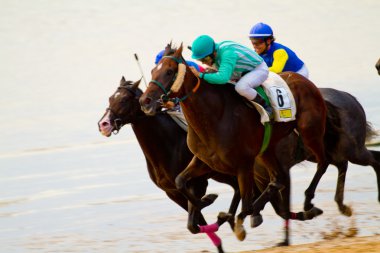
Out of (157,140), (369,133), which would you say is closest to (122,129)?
(369,133)

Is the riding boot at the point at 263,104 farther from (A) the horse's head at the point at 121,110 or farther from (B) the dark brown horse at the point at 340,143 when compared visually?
(A) the horse's head at the point at 121,110

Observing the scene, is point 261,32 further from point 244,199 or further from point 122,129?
point 122,129

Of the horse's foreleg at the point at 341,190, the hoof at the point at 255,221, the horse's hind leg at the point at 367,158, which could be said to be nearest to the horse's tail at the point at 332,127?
the horse's foreleg at the point at 341,190

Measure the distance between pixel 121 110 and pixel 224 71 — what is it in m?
1.68

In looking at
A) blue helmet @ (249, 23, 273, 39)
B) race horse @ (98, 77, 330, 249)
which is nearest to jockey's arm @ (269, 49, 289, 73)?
blue helmet @ (249, 23, 273, 39)

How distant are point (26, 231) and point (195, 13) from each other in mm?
27520

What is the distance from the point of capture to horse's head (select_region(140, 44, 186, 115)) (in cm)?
910

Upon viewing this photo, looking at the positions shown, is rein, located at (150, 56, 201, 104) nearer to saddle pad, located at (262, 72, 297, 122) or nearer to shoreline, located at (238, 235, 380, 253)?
saddle pad, located at (262, 72, 297, 122)

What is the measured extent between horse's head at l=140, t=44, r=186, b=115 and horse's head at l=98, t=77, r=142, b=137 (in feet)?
5.45

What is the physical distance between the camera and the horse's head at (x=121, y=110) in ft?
36.0

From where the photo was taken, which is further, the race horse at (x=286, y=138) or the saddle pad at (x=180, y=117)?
the saddle pad at (x=180, y=117)

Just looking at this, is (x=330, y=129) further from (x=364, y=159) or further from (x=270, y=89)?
(x=270, y=89)

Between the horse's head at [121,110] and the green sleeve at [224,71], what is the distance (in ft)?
5.03

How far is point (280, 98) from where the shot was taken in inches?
407
